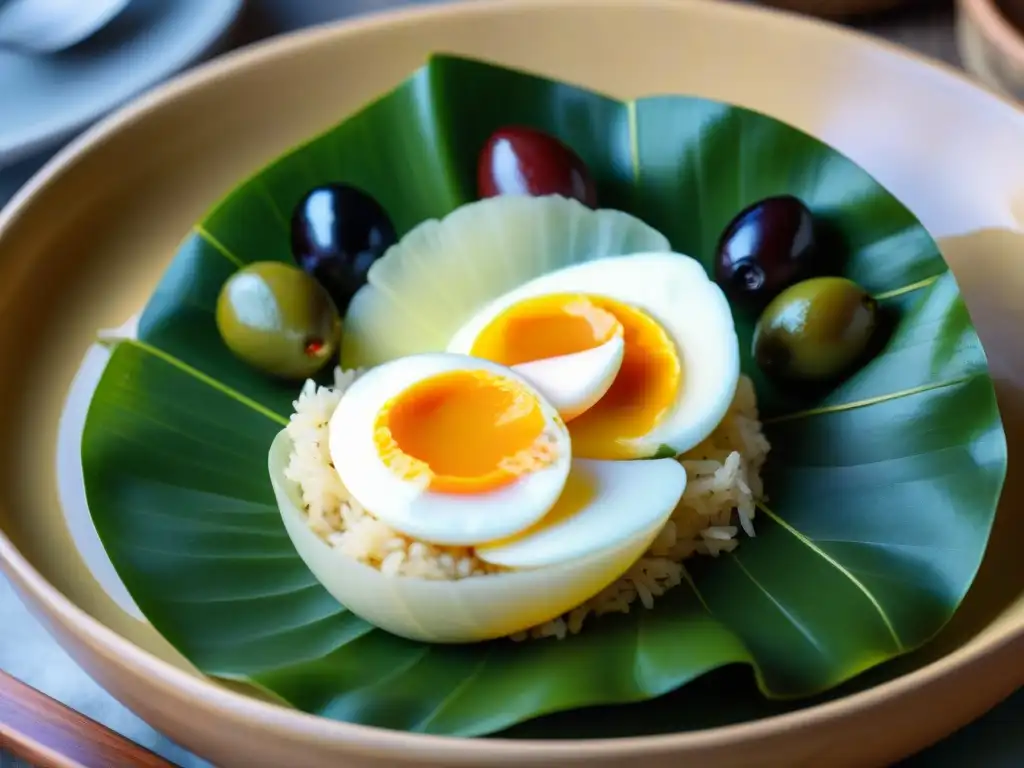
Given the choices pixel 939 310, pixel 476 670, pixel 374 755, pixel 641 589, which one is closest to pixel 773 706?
pixel 641 589

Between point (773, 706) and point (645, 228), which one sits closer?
point (773, 706)

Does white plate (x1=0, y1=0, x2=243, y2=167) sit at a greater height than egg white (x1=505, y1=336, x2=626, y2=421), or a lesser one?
greater

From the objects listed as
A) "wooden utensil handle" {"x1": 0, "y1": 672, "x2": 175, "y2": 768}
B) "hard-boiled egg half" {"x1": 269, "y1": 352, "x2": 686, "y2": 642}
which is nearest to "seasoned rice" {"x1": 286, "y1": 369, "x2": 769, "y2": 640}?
"hard-boiled egg half" {"x1": 269, "y1": 352, "x2": 686, "y2": 642}

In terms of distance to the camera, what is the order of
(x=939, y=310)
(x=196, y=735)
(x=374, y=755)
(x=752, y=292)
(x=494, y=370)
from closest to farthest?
1. (x=374, y=755)
2. (x=196, y=735)
3. (x=494, y=370)
4. (x=939, y=310)
5. (x=752, y=292)

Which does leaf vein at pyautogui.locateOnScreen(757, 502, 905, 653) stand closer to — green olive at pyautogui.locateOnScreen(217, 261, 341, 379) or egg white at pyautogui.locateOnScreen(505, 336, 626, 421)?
egg white at pyautogui.locateOnScreen(505, 336, 626, 421)

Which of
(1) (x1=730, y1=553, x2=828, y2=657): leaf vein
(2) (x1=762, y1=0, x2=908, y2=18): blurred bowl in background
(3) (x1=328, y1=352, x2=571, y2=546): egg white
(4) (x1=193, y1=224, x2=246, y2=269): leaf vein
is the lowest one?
(1) (x1=730, y1=553, x2=828, y2=657): leaf vein

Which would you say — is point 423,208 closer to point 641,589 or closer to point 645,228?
point 645,228

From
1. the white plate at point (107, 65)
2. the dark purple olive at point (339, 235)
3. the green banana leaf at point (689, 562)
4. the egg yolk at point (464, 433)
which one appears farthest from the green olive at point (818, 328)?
the white plate at point (107, 65)

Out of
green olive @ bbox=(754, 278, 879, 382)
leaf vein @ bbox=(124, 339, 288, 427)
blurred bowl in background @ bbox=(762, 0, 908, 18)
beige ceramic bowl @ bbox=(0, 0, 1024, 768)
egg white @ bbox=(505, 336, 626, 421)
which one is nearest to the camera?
beige ceramic bowl @ bbox=(0, 0, 1024, 768)
